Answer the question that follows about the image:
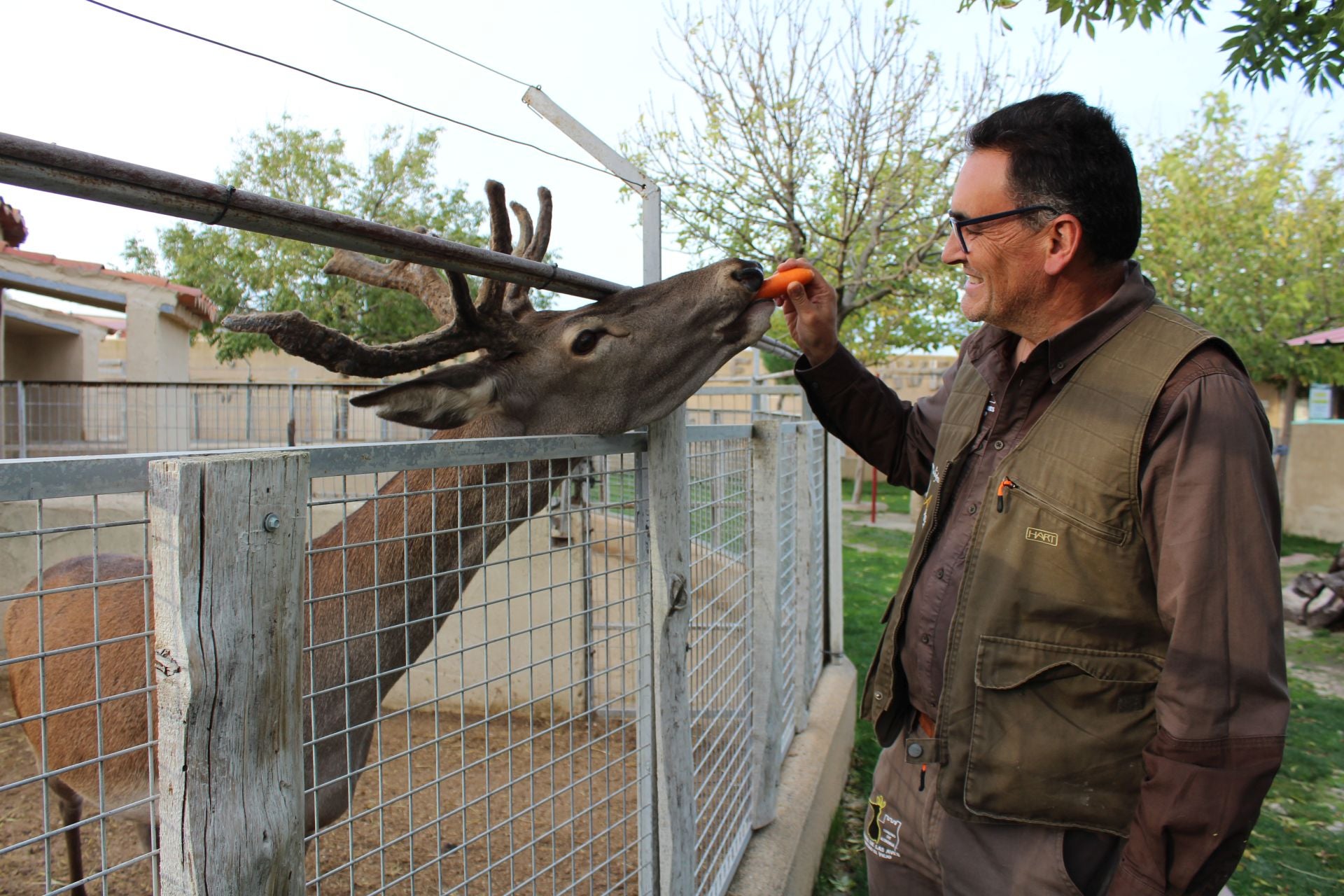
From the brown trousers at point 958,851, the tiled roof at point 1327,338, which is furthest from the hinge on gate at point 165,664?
the tiled roof at point 1327,338

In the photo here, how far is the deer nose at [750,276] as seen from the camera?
2818mm

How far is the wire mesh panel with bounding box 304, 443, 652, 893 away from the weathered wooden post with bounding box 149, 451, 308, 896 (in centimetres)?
13

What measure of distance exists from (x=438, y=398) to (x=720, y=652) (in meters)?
2.07

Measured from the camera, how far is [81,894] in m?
3.65

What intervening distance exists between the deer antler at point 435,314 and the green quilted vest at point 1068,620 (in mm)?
1638

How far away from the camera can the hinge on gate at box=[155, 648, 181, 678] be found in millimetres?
1192

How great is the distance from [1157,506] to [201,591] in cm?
167

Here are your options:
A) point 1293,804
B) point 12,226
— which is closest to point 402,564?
point 12,226

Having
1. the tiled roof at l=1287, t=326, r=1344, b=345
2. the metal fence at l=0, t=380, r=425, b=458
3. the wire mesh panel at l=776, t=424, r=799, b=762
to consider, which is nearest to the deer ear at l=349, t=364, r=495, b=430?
the wire mesh panel at l=776, t=424, r=799, b=762

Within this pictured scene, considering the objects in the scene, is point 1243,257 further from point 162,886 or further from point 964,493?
point 162,886

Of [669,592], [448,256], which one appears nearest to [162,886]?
[448,256]

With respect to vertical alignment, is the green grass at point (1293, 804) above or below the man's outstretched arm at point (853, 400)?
below

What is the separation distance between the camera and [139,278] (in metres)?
12.5

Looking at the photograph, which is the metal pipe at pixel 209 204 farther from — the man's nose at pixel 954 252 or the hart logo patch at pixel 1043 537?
the hart logo patch at pixel 1043 537
